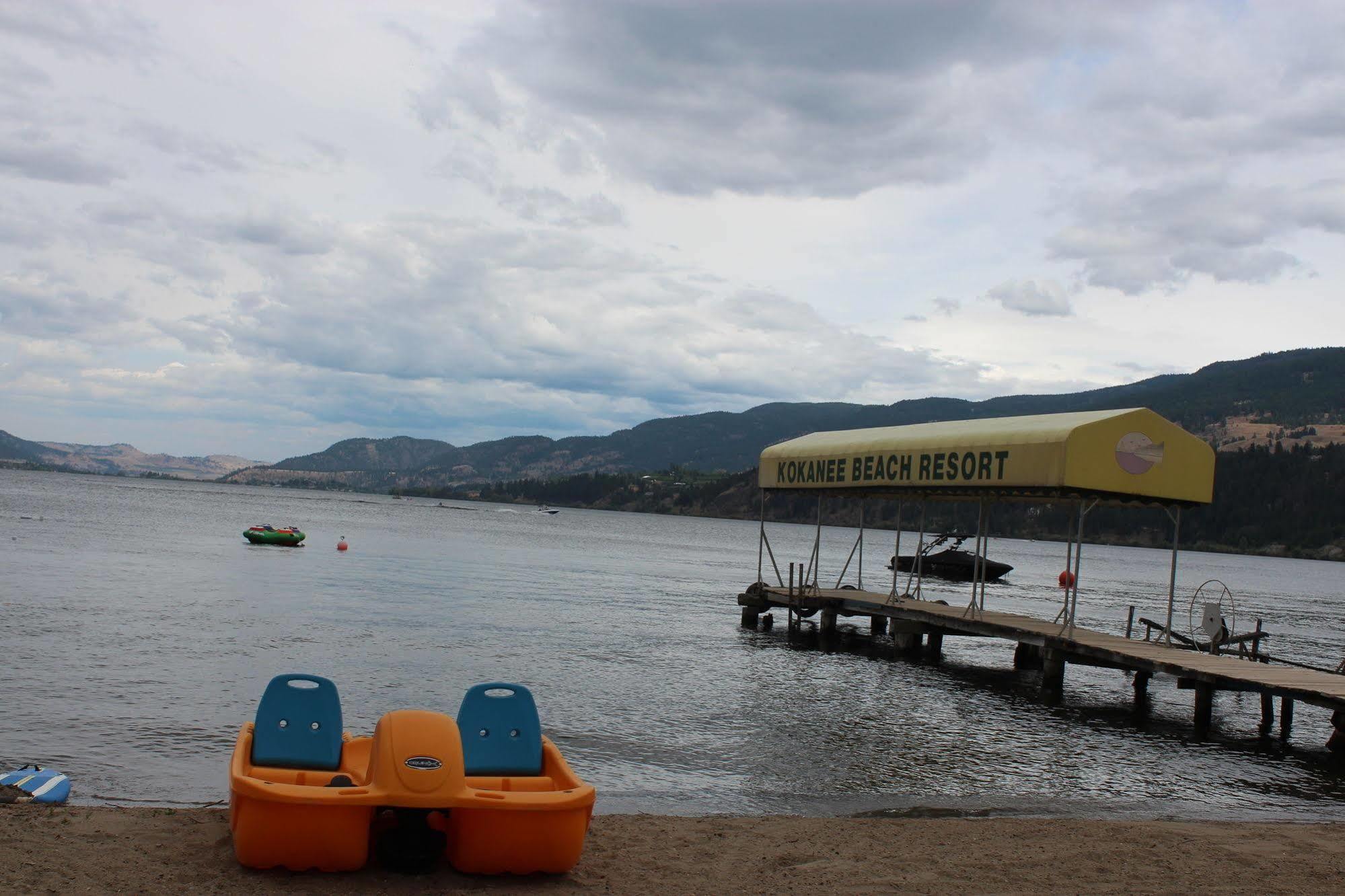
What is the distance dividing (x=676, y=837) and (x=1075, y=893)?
373cm

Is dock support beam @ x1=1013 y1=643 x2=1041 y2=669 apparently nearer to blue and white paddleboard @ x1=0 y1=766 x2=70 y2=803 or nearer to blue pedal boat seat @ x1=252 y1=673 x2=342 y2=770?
blue pedal boat seat @ x1=252 y1=673 x2=342 y2=770

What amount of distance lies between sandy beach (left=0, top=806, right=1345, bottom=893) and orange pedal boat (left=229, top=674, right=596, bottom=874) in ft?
0.66

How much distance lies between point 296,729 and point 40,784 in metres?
4.14

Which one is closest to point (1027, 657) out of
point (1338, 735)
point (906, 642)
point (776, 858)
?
point (906, 642)

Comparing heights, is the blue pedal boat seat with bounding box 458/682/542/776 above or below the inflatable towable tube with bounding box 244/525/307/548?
above

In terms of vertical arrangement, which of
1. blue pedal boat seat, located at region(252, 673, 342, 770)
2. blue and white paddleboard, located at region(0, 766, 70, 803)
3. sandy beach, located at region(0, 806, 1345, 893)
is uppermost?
blue pedal boat seat, located at region(252, 673, 342, 770)

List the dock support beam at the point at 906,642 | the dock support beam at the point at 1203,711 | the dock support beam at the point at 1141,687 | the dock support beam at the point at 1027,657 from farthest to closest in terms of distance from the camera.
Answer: the dock support beam at the point at 906,642
the dock support beam at the point at 1027,657
the dock support beam at the point at 1141,687
the dock support beam at the point at 1203,711

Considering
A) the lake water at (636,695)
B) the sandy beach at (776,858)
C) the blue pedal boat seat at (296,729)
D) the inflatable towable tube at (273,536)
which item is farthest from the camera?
the inflatable towable tube at (273,536)

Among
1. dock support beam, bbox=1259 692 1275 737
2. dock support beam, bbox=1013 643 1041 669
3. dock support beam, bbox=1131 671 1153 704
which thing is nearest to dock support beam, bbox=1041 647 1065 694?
dock support beam, bbox=1131 671 1153 704

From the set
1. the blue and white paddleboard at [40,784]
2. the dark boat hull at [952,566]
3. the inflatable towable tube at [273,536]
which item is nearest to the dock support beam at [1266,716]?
the blue and white paddleboard at [40,784]

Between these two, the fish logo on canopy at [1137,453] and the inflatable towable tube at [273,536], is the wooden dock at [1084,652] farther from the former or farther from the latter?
the inflatable towable tube at [273,536]

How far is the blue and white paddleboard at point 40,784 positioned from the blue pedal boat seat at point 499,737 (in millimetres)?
4878

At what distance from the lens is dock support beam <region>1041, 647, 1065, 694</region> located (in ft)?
73.9

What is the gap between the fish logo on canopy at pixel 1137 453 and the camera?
20.4 metres
